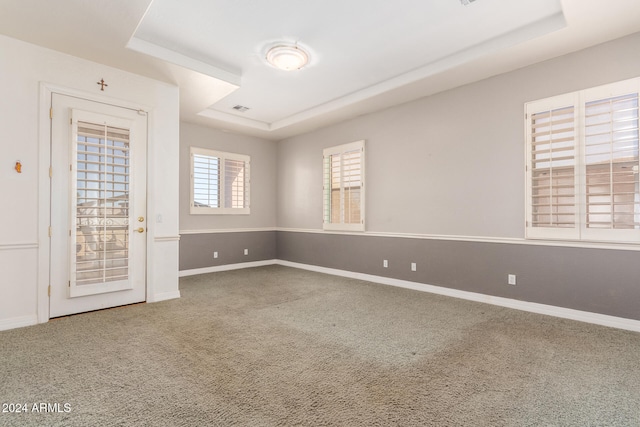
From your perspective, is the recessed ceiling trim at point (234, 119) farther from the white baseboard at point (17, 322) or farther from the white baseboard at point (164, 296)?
the white baseboard at point (17, 322)

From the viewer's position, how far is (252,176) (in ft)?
22.1

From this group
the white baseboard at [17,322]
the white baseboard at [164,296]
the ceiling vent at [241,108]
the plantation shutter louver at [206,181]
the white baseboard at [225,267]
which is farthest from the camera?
the plantation shutter louver at [206,181]

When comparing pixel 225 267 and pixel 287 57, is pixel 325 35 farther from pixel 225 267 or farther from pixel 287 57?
pixel 225 267

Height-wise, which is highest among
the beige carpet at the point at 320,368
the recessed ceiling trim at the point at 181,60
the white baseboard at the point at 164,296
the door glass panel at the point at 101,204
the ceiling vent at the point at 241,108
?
the ceiling vent at the point at 241,108

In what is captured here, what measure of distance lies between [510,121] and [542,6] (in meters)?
1.26

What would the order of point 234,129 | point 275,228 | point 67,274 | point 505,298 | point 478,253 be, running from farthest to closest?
point 275,228 < point 234,129 < point 478,253 < point 505,298 < point 67,274

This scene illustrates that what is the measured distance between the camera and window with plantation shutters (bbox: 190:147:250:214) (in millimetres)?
5883

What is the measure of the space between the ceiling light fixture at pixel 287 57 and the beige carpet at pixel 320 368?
283cm

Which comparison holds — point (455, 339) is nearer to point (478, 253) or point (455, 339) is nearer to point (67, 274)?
point (478, 253)

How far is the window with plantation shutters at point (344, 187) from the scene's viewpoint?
546 cm

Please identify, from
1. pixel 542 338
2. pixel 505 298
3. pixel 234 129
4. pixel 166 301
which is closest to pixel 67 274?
pixel 166 301

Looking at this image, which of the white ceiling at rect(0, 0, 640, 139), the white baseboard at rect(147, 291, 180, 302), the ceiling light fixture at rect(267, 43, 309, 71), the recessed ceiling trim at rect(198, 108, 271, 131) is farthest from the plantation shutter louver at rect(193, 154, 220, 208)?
the ceiling light fixture at rect(267, 43, 309, 71)

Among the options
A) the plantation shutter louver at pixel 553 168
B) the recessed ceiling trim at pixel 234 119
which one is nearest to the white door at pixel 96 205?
the recessed ceiling trim at pixel 234 119

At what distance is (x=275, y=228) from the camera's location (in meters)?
7.16
